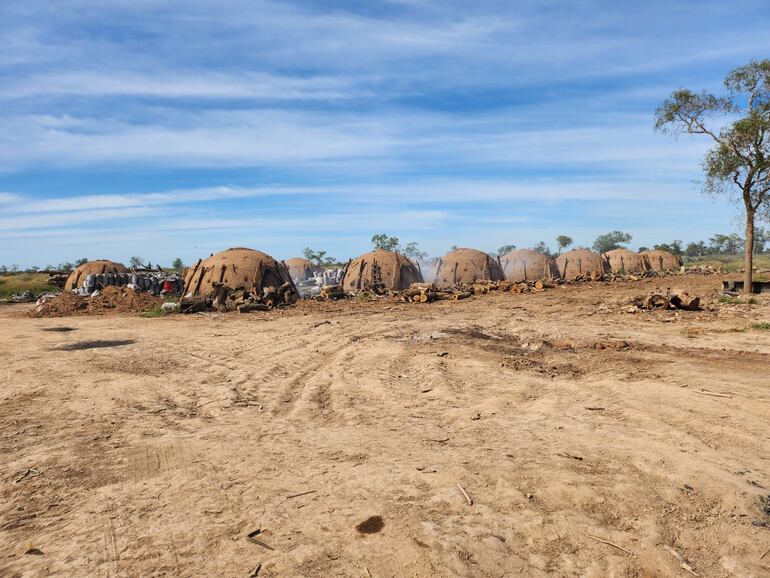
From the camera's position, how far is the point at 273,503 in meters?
3.54

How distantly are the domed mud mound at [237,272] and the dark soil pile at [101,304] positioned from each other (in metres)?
1.80

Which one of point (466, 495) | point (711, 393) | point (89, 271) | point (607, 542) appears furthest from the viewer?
point (89, 271)

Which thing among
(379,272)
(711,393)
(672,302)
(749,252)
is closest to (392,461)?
(711,393)

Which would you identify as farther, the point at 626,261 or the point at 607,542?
the point at 626,261

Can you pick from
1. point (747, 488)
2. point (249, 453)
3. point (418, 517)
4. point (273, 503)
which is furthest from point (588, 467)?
point (249, 453)

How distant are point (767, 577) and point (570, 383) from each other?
13.4 feet

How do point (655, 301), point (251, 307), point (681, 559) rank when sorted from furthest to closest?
point (251, 307), point (655, 301), point (681, 559)

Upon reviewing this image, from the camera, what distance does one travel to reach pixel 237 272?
20.7 metres

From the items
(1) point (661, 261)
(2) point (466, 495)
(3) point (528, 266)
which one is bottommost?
(2) point (466, 495)

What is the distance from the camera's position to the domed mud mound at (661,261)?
3828cm

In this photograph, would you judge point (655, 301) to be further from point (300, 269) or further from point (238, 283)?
point (300, 269)

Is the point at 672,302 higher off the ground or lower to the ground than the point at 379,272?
lower

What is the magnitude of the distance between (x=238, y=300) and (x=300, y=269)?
24484 millimetres

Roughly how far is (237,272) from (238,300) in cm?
324
